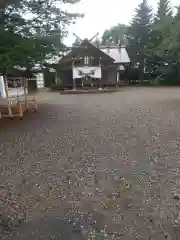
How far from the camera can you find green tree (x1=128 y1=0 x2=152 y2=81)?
2673 cm

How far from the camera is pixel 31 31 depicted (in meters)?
8.62

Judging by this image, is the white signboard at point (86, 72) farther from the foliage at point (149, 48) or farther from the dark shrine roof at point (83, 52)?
the foliage at point (149, 48)

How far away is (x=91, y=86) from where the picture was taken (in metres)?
24.6

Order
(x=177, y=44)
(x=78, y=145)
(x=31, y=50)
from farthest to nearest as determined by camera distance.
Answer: (x=177, y=44) < (x=31, y=50) < (x=78, y=145)

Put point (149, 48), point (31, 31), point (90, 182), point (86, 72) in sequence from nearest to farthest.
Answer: point (90, 182) → point (31, 31) → point (86, 72) → point (149, 48)

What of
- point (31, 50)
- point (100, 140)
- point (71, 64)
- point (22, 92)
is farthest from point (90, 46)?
point (100, 140)

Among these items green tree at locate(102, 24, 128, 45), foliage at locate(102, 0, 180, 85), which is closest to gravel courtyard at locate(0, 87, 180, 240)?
foliage at locate(102, 0, 180, 85)

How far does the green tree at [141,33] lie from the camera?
1053 inches

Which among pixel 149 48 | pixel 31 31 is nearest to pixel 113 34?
pixel 149 48

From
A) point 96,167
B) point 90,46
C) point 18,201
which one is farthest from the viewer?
point 90,46

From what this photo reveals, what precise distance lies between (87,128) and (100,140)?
1.25 m

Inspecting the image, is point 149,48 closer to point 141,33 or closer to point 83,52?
point 141,33

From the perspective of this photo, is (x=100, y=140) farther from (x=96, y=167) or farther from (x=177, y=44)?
(x=177, y=44)

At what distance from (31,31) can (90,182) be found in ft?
21.4
